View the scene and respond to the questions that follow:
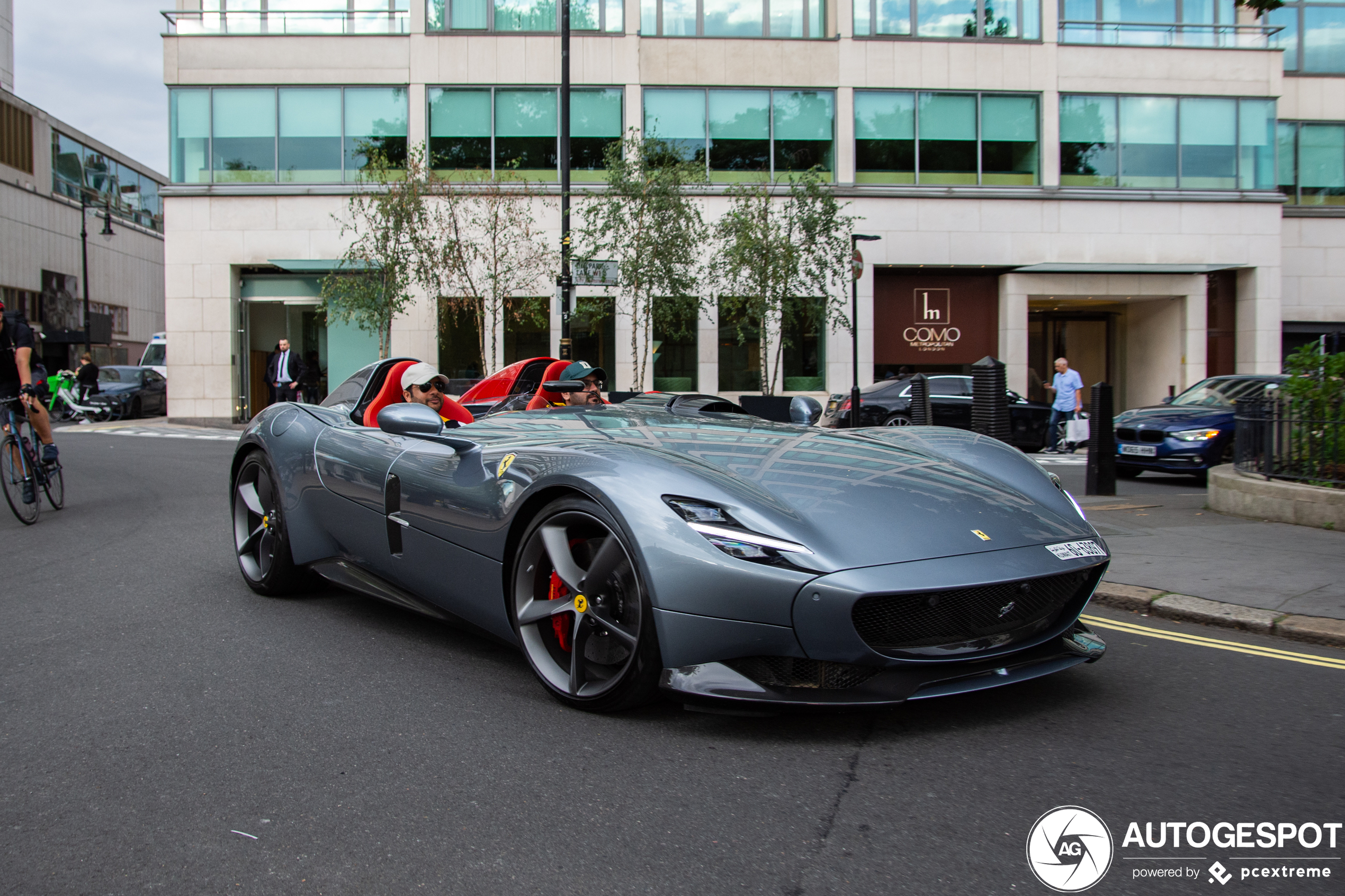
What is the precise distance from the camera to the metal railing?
7.45 metres

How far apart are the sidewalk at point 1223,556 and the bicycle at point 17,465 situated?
7774 millimetres

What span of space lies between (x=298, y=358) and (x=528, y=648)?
18.2 m

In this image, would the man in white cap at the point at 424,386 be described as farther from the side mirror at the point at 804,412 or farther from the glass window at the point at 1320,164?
A: the glass window at the point at 1320,164

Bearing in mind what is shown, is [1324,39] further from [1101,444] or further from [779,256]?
[1101,444]

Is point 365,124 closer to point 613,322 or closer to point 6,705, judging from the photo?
point 613,322

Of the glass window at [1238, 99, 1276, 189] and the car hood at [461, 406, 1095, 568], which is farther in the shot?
the glass window at [1238, 99, 1276, 189]

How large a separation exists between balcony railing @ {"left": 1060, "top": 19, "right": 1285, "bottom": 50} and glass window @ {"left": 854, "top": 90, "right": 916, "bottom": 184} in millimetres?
4420

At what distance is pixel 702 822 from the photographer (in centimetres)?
247

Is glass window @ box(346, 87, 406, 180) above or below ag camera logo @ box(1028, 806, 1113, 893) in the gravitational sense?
above

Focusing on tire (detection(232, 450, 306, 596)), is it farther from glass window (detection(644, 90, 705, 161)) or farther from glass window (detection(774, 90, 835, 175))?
glass window (detection(774, 90, 835, 175))

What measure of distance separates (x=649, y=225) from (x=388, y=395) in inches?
672

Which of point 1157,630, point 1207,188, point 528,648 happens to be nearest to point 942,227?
point 1207,188

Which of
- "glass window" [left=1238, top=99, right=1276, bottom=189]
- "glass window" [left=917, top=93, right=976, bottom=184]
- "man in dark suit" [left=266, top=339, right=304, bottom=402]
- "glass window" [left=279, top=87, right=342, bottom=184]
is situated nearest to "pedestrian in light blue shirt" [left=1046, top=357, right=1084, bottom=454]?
"glass window" [left=917, top=93, right=976, bottom=184]

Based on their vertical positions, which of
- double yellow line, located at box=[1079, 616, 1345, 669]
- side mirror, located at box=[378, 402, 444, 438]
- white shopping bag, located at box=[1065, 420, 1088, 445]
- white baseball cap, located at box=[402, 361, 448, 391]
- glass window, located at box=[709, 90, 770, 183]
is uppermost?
glass window, located at box=[709, 90, 770, 183]
